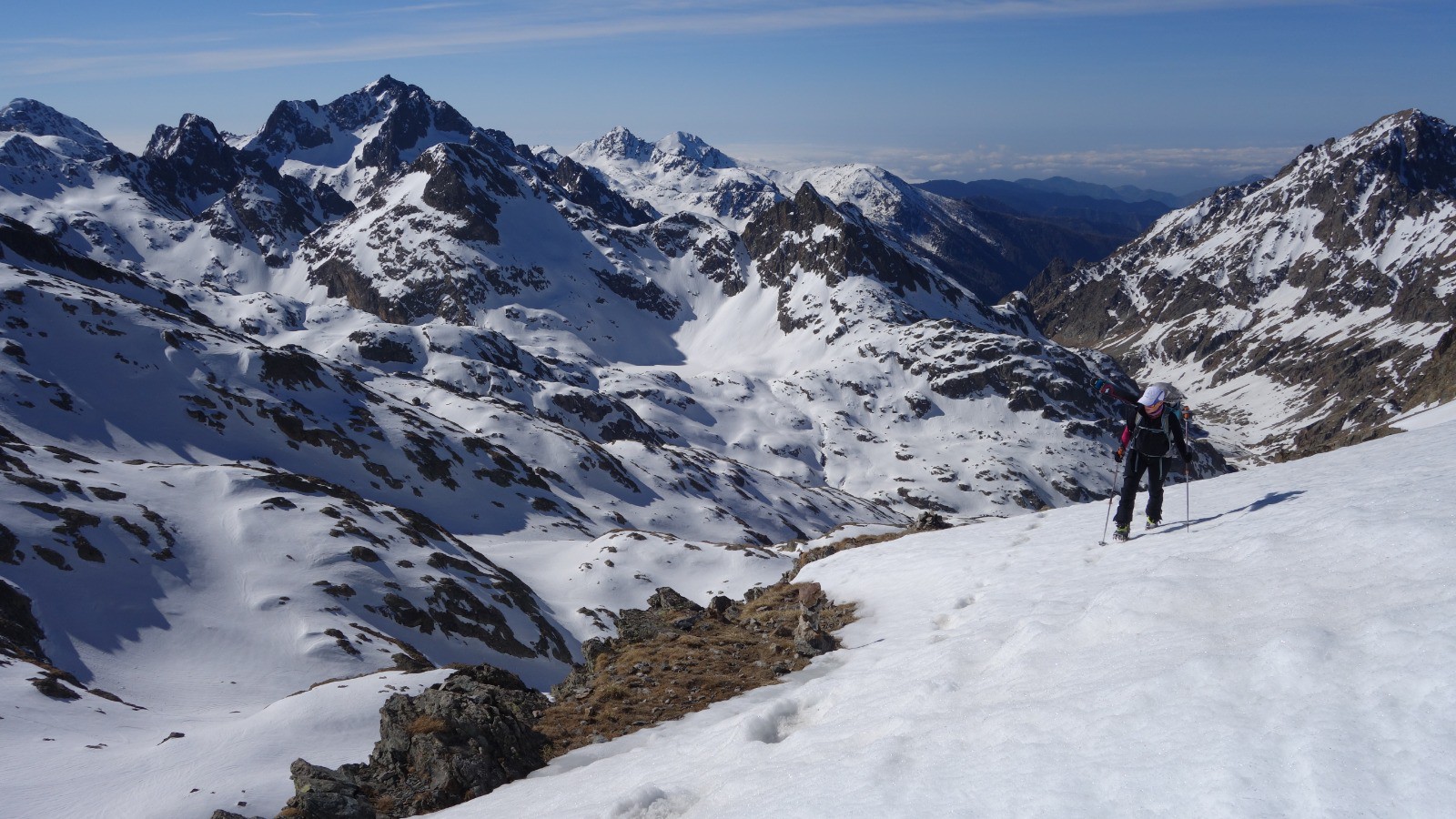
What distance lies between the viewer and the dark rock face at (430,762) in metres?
14.7

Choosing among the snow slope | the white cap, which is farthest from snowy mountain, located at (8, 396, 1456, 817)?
the white cap

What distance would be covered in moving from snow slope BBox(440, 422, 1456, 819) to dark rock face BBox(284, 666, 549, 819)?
878 mm

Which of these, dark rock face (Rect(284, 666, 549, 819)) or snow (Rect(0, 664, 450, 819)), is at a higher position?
snow (Rect(0, 664, 450, 819))

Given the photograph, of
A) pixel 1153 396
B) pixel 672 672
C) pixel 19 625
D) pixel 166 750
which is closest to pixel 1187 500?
pixel 1153 396

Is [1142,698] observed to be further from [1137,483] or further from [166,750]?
[166,750]

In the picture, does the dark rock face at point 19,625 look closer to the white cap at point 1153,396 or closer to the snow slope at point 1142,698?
the snow slope at point 1142,698

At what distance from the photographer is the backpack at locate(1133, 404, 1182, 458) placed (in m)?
20.0

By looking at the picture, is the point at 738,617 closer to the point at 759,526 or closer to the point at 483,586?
the point at 483,586

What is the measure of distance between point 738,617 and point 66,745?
22.0m

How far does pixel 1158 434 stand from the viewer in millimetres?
20094

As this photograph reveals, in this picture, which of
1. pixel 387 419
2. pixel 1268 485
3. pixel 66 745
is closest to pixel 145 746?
pixel 66 745

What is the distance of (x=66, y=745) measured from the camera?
25.8 metres

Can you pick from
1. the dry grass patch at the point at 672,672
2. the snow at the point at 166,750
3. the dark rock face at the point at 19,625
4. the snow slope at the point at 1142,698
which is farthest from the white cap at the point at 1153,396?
the dark rock face at the point at 19,625

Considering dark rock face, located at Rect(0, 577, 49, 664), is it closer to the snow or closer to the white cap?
the snow
